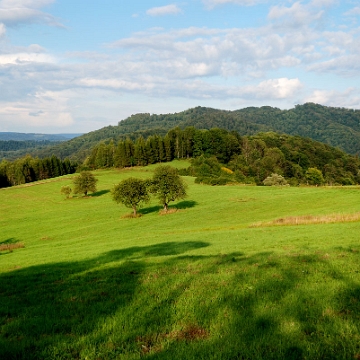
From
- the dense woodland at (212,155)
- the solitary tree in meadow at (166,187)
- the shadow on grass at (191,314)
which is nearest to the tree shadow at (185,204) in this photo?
the solitary tree in meadow at (166,187)

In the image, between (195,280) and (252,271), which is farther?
(252,271)

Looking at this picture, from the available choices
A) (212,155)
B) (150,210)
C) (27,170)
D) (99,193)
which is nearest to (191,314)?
(150,210)

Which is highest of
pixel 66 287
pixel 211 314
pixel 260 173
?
pixel 211 314

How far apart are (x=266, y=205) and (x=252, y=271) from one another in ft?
155

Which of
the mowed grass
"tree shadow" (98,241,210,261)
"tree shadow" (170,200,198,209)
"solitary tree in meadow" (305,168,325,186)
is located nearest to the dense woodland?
"solitary tree in meadow" (305,168,325,186)

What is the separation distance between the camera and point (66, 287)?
12367 millimetres

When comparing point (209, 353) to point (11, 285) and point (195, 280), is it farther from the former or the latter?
point (11, 285)

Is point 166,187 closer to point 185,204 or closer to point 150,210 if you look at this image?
point 150,210

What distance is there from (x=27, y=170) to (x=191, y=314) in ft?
517

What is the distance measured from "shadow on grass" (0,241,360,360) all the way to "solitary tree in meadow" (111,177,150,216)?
149 ft

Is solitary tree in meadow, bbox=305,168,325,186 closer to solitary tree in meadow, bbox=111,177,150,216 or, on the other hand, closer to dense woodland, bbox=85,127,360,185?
dense woodland, bbox=85,127,360,185

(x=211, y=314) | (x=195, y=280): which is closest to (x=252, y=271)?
(x=195, y=280)

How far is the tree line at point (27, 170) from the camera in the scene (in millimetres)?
145500

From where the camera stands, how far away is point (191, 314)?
868 cm
